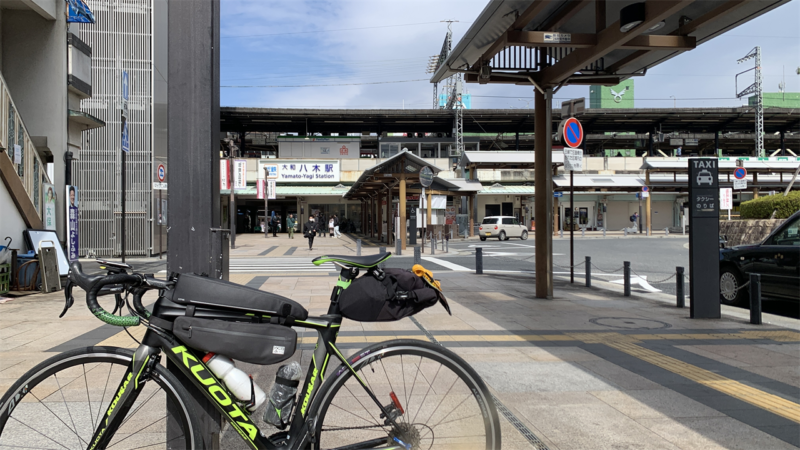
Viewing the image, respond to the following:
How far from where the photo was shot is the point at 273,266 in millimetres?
16062

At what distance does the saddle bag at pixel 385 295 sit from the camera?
233 centimetres

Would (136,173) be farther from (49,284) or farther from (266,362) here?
(266,362)

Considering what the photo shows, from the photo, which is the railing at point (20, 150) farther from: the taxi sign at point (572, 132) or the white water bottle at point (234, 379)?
the taxi sign at point (572, 132)

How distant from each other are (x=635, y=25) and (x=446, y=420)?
19.4 feet

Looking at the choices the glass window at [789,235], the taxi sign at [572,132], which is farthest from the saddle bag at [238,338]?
the taxi sign at [572,132]

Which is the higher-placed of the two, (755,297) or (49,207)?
(49,207)

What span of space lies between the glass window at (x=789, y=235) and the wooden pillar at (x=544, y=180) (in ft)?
11.0

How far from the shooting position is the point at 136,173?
19531 millimetres

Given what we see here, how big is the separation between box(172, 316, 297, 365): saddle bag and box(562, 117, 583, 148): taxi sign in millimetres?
9972

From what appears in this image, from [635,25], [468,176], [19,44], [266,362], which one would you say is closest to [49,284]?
[19,44]

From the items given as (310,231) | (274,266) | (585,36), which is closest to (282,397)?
(585,36)

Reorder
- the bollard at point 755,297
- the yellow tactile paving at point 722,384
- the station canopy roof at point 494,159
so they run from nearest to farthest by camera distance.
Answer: the yellow tactile paving at point 722,384
the bollard at point 755,297
the station canopy roof at point 494,159

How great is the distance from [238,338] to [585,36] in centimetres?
696

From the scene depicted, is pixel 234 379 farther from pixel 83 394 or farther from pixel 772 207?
pixel 772 207
